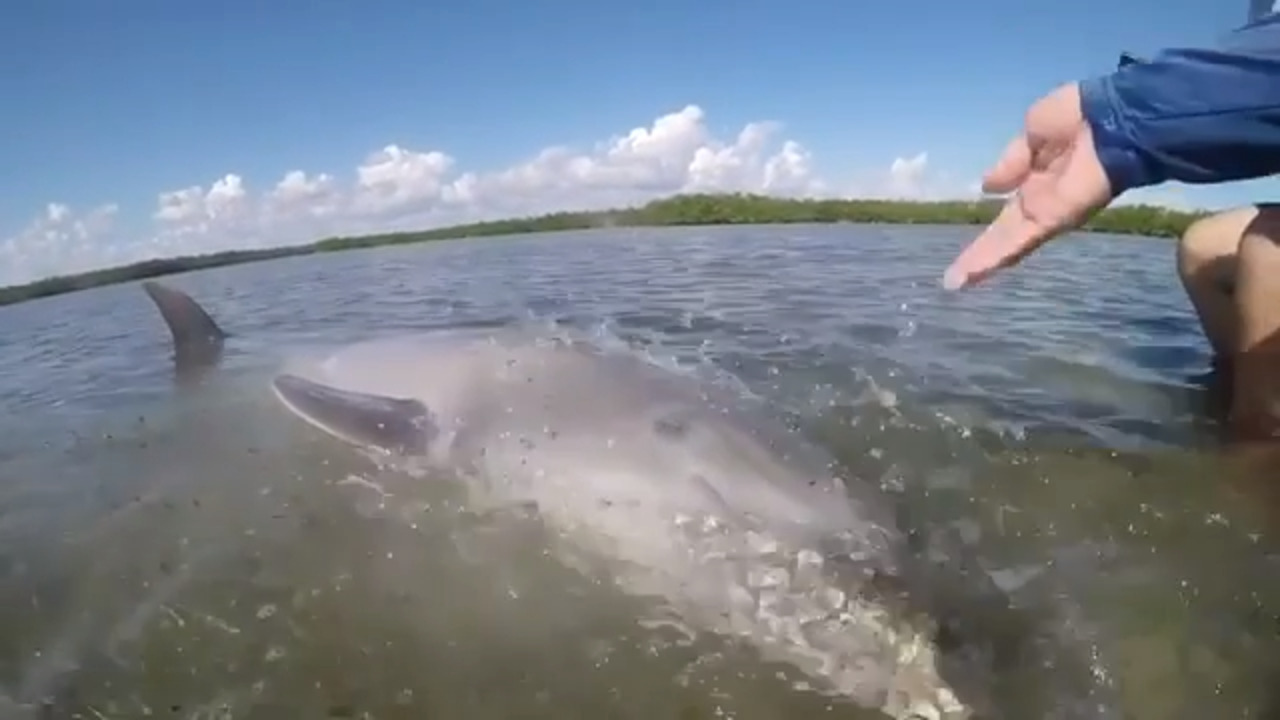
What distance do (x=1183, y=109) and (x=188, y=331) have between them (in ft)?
25.9

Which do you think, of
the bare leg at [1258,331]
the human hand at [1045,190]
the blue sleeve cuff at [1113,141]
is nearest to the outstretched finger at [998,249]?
the human hand at [1045,190]

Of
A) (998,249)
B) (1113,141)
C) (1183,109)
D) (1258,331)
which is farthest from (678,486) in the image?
(1258,331)

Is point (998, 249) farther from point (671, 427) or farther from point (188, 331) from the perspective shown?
point (188, 331)

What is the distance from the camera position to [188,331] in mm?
8492

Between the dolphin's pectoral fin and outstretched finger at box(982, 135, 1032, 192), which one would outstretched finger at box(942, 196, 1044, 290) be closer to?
outstretched finger at box(982, 135, 1032, 192)

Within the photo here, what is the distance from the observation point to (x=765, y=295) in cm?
1238

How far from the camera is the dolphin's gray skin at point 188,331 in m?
8.12

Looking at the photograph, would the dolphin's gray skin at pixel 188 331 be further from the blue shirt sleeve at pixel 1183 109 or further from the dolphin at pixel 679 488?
the blue shirt sleeve at pixel 1183 109

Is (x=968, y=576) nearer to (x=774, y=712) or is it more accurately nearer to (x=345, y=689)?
(x=774, y=712)

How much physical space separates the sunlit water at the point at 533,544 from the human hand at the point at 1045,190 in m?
1.43

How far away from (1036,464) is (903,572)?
192 cm

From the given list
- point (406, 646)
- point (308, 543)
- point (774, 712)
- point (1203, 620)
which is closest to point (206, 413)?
point (308, 543)

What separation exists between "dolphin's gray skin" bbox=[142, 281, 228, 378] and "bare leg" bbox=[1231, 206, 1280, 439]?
7637 millimetres

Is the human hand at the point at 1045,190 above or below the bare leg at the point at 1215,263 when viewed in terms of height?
above
